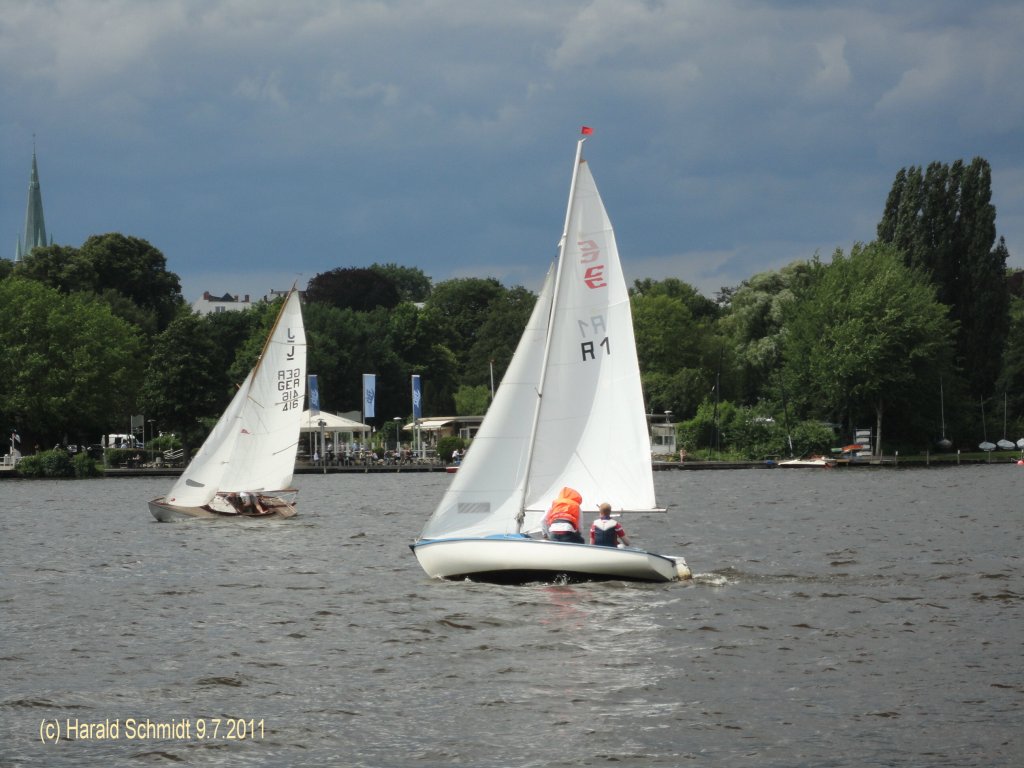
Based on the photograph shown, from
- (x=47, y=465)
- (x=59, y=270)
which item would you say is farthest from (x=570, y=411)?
(x=59, y=270)

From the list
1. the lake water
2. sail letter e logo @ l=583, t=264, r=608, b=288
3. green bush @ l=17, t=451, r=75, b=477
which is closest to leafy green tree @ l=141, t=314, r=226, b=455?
green bush @ l=17, t=451, r=75, b=477

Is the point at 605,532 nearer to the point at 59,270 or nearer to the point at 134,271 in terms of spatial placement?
the point at 59,270

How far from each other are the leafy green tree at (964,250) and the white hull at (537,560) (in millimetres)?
77262

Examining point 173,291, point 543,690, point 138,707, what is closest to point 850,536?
point 543,690

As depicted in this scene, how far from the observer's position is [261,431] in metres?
44.8

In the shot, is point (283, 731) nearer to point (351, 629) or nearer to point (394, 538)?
point (351, 629)

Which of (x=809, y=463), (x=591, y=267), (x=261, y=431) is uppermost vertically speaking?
(x=591, y=267)

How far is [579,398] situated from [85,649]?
32.4ft

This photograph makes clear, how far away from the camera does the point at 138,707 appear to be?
16375 millimetres

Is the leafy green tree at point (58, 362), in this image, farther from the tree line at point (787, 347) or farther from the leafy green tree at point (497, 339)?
the leafy green tree at point (497, 339)

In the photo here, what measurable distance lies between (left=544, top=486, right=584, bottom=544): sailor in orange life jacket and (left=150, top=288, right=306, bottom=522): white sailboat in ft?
68.5

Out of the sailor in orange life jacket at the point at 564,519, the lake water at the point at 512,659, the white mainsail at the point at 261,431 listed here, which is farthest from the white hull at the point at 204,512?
the sailor in orange life jacket at the point at 564,519

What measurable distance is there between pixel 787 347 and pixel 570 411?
80.3 meters

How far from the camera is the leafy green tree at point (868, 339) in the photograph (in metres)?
95.6
